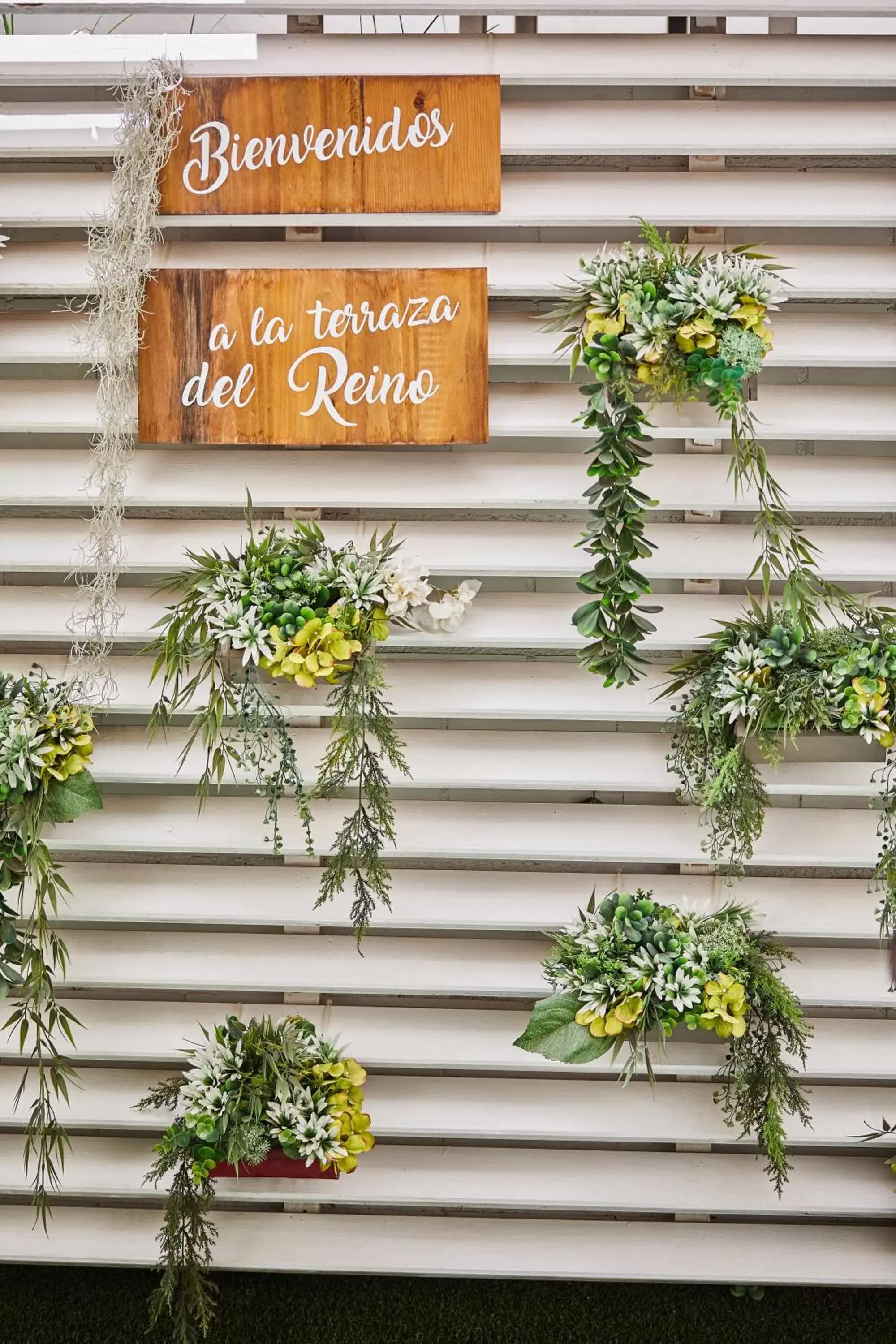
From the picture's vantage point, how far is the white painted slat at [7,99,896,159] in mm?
2244

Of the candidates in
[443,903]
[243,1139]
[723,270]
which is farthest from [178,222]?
[243,1139]

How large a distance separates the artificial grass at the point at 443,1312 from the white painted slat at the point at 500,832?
1.02 m

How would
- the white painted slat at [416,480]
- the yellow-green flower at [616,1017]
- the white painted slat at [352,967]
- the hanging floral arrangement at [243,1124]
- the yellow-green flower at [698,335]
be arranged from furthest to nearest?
the white painted slat at [352,967]
the white painted slat at [416,480]
the hanging floral arrangement at [243,1124]
the yellow-green flower at [616,1017]
the yellow-green flower at [698,335]

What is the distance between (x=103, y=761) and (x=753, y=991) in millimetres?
1589

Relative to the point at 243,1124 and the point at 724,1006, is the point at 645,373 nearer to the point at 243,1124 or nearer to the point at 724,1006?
the point at 724,1006

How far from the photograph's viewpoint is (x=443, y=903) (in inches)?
96.4

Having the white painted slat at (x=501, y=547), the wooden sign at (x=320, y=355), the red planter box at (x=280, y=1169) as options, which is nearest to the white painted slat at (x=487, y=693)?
the white painted slat at (x=501, y=547)

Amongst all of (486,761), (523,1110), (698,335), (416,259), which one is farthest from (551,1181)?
(416,259)

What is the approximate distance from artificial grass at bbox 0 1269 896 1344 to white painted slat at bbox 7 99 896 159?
2691 millimetres

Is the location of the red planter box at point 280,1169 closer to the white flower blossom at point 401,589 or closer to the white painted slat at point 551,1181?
the white painted slat at point 551,1181

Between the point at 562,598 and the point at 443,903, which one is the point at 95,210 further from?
the point at 443,903

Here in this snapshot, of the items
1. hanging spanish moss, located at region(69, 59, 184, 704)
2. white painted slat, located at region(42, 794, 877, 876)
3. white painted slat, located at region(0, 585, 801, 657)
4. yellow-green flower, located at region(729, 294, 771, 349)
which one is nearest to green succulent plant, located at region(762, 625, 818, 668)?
white painted slat, located at region(0, 585, 801, 657)

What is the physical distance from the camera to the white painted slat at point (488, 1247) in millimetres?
2535

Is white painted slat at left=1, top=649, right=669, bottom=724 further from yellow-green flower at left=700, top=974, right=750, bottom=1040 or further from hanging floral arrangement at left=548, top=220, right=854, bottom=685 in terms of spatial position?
yellow-green flower at left=700, top=974, right=750, bottom=1040
